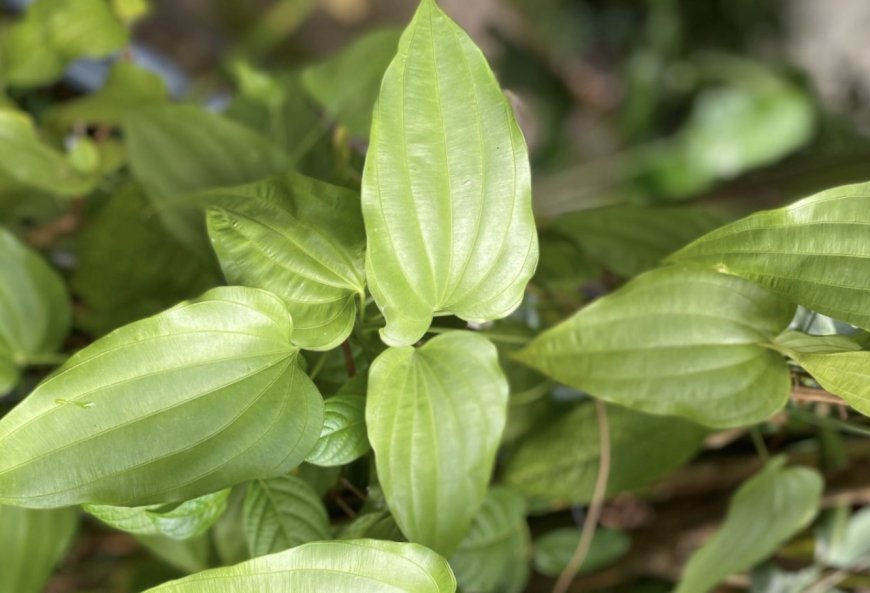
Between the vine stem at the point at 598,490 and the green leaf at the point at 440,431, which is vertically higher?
the green leaf at the point at 440,431

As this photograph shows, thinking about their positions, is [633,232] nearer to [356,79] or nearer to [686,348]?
[686,348]

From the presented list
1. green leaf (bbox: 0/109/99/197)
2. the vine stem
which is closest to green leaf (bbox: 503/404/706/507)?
the vine stem

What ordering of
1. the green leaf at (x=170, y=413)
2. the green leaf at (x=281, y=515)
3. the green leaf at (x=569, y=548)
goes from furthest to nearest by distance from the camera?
the green leaf at (x=569, y=548) < the green leaf at (x=281, y=515) < the green leaf at (x=170, y=413)

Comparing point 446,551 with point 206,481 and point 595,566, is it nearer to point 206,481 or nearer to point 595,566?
point 206,481

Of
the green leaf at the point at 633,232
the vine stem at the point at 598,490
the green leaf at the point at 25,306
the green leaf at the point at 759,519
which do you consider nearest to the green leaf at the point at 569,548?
the vine stem at the point at 598,490

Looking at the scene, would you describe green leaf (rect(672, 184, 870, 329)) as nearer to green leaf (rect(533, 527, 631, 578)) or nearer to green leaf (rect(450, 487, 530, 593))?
Answer: green leaf (rect(450, 487, 530, 593))

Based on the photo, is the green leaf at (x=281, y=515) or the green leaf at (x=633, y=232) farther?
the green leaf at (x=633, y=232)

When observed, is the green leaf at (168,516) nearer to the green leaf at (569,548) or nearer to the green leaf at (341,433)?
the green leaf at (341,433)

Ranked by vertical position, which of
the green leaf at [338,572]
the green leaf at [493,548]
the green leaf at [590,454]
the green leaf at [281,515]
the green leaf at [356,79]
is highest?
the green leaf at [356,79]
